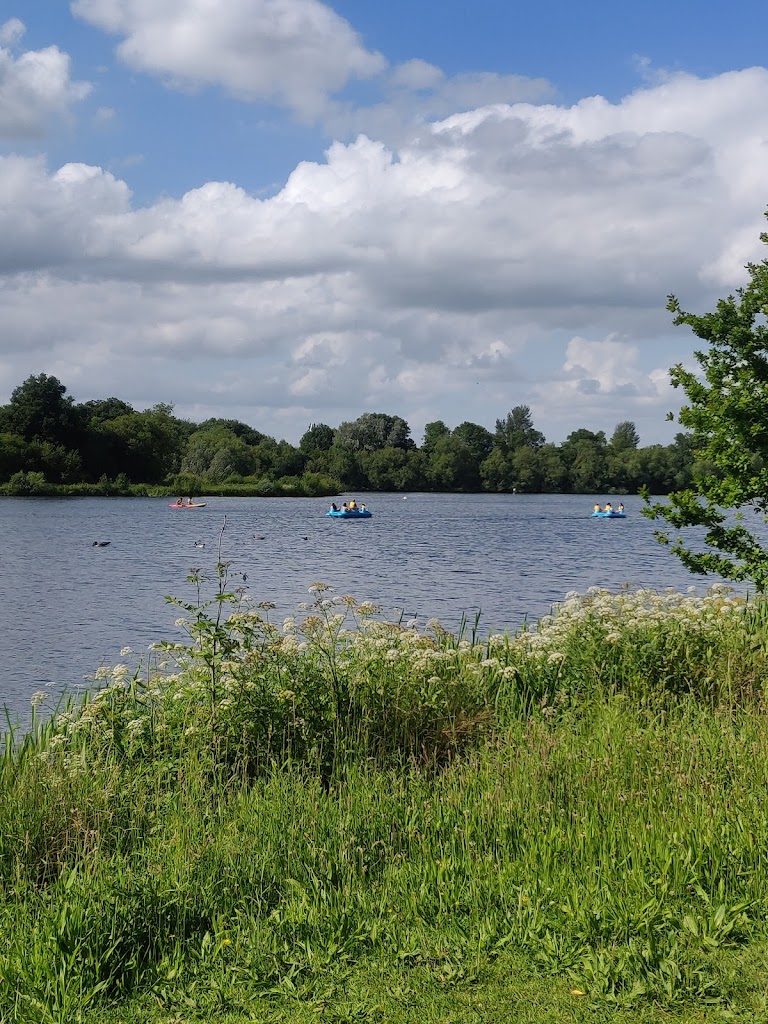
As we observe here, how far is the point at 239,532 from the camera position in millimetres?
64188

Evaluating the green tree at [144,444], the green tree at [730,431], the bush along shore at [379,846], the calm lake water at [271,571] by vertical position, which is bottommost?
the calm lake water at [271,571]

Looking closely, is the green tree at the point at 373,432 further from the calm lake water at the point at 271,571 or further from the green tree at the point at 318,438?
the calm lake water at the point at 271,571

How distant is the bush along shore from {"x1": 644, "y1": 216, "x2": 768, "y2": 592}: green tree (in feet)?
7.27

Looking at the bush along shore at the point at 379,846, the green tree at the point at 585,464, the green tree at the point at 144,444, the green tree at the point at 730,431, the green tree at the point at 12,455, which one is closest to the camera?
the bush along shore at the point at 379,846

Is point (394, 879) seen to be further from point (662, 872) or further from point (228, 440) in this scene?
point (228, 440)

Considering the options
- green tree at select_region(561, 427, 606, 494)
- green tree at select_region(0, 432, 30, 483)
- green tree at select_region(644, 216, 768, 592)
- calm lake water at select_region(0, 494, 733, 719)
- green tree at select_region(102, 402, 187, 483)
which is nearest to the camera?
green tree at select_region(644, 216, 768, 592)

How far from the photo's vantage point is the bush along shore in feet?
13.8

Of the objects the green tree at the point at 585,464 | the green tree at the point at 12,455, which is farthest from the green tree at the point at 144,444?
the green tree at the point at 585,464

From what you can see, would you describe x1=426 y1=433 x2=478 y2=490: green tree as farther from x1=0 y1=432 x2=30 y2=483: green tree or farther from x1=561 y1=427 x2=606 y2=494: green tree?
x1=0 y1=432 x2=30 y2=483: green tree

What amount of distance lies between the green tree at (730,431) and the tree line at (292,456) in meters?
109

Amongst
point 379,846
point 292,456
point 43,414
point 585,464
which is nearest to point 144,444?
point 43,414

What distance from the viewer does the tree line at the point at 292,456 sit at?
12319 centimetres

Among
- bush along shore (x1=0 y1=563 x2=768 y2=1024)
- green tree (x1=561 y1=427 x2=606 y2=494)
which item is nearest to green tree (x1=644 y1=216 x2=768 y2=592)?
bush along shore (x1=0 y1=563 x2=768 y2=1024)

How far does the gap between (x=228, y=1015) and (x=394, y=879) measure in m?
1.25
